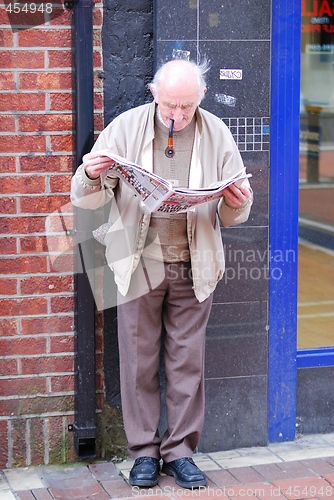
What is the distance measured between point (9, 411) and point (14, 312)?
19.3 inches

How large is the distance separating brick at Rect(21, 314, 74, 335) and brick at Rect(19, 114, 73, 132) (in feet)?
2.96

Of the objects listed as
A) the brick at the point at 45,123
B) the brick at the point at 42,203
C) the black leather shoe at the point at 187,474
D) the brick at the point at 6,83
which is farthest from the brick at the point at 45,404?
the brick at the point at 6,83

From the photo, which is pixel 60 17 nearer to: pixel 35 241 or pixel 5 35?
pixel 5 35

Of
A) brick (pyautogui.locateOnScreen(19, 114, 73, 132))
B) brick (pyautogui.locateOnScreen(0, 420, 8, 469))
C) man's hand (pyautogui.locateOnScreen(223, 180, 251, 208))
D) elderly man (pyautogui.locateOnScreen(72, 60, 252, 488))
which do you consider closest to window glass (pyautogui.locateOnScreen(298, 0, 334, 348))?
elderly man (pyautogui.locateOnScreen(72, 60, 252, 488))

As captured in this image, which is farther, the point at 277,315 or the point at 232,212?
the point at 277,315

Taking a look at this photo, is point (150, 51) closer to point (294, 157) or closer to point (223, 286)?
point (294, 157)

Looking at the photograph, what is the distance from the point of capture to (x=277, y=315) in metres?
4.54

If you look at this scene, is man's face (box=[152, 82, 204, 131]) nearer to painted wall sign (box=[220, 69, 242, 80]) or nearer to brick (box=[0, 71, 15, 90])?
painted wall sign (box=[220, 69, 242, 80])

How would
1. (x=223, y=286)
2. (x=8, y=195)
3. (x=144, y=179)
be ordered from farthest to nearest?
(x=223, y=286), (x=8, y=195), (x=144, y=179)

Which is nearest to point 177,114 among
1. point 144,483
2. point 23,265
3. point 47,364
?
point 23,265

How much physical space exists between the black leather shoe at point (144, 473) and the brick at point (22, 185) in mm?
1351

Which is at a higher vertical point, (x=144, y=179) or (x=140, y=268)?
(x=144, y=179)

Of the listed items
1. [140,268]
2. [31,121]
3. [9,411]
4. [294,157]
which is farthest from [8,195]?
[294,157]

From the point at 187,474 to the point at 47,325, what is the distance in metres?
0.97
